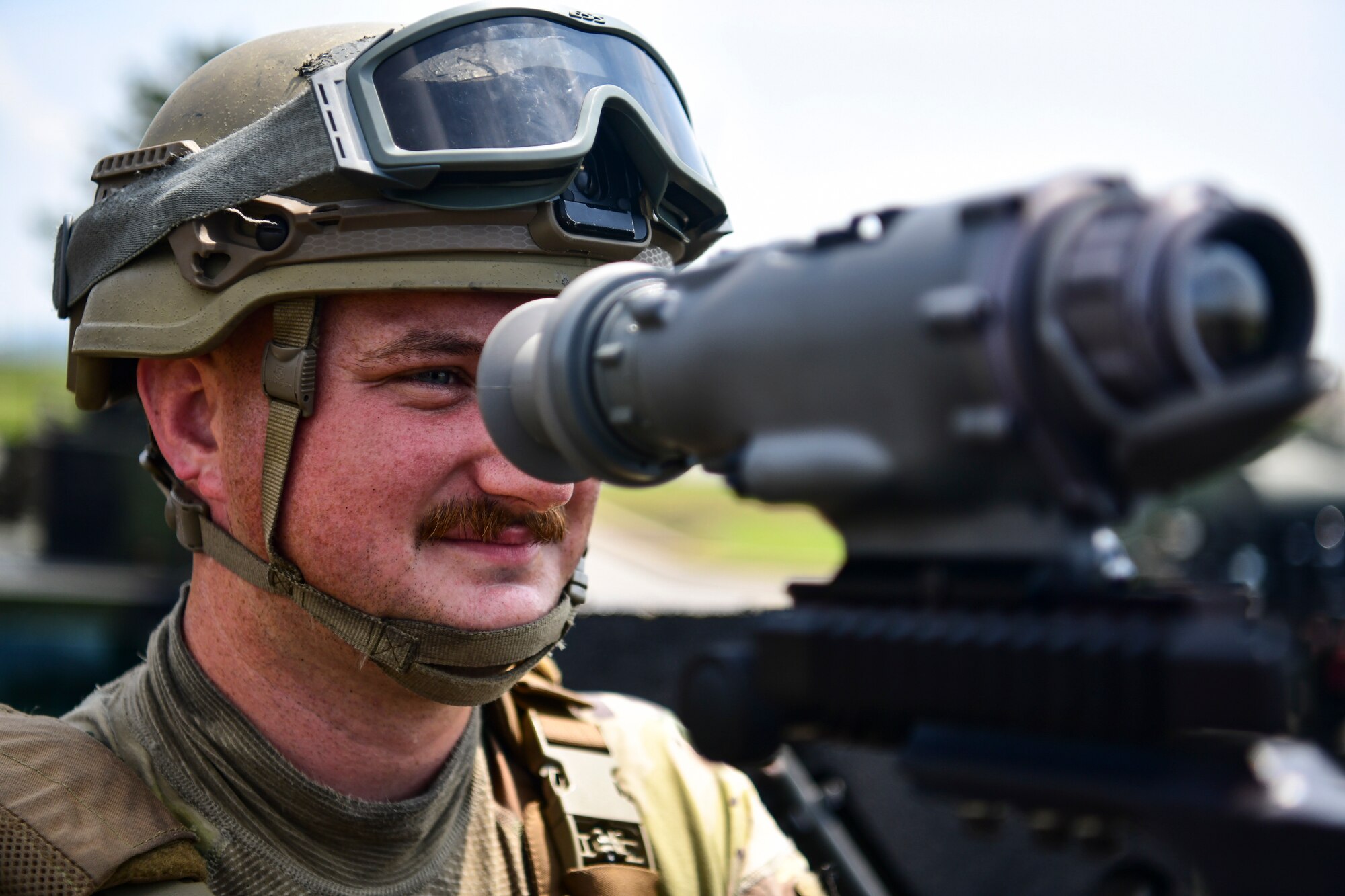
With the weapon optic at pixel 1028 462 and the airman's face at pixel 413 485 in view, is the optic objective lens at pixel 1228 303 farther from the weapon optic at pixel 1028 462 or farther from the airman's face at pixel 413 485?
the airman's face at pixel 413 485

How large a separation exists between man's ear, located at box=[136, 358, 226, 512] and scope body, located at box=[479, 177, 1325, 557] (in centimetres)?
167

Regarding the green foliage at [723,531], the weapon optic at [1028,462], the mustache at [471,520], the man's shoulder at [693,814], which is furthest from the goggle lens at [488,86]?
the green foliage at [723,531]

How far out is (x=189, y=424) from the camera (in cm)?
260

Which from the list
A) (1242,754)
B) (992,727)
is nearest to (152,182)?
(992,727)

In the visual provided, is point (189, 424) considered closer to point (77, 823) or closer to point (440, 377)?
point (440, 377)

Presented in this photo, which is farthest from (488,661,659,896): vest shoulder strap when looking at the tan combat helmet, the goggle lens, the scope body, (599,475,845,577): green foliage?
(599,475,845,577): green foliage

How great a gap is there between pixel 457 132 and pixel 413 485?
67 cm

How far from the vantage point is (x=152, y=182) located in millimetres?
2537

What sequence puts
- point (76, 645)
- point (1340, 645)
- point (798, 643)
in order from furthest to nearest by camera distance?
1. point (1340, 645)
2. point (76, 645)
3. point (798, 643)

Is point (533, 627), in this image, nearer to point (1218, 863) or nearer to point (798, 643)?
point (798, 643)

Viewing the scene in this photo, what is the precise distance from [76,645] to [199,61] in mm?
7359

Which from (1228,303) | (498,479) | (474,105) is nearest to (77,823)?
(498,479)

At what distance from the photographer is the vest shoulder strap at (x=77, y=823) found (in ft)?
6.66

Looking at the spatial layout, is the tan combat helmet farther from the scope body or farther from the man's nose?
the scope body
